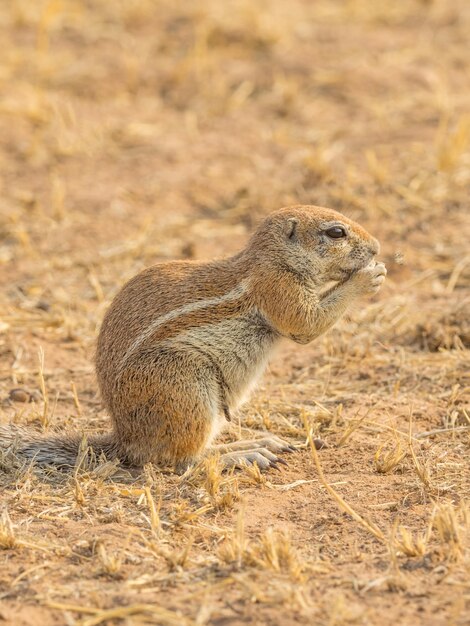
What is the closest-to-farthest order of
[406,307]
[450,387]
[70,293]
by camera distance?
[450,387], [406,307], [70,293]

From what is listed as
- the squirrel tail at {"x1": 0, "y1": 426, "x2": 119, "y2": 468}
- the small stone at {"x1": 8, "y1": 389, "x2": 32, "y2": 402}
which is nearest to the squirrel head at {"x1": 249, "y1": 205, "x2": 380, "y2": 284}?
the squirrel tail at {"x1": 0, "y1": 426, "x2": 119, "y2": 468}

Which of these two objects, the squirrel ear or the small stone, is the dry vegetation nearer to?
the small stone

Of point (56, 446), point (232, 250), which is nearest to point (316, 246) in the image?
point (56, 446)

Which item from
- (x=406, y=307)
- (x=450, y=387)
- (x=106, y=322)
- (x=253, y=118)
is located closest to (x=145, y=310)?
(x=106, y=322)

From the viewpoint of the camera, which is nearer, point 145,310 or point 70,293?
point 145,310

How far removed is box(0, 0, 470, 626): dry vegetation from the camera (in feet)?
12.8

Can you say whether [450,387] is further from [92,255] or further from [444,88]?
[444,88]

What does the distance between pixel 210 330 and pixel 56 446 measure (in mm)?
843

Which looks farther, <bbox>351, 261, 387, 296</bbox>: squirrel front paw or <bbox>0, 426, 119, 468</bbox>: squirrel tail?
<bbox>351, 261, 387, 296</bbox>: squirrel front paw

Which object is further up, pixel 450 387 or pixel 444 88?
pixel 444 88

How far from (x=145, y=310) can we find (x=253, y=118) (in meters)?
5.12

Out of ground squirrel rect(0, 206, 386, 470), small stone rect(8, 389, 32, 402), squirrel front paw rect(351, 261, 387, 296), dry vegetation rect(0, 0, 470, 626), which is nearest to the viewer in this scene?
dry vegetation rect(0, 0, 470, 626)

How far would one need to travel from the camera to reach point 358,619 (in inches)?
141

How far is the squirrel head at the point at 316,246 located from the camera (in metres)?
5.20
